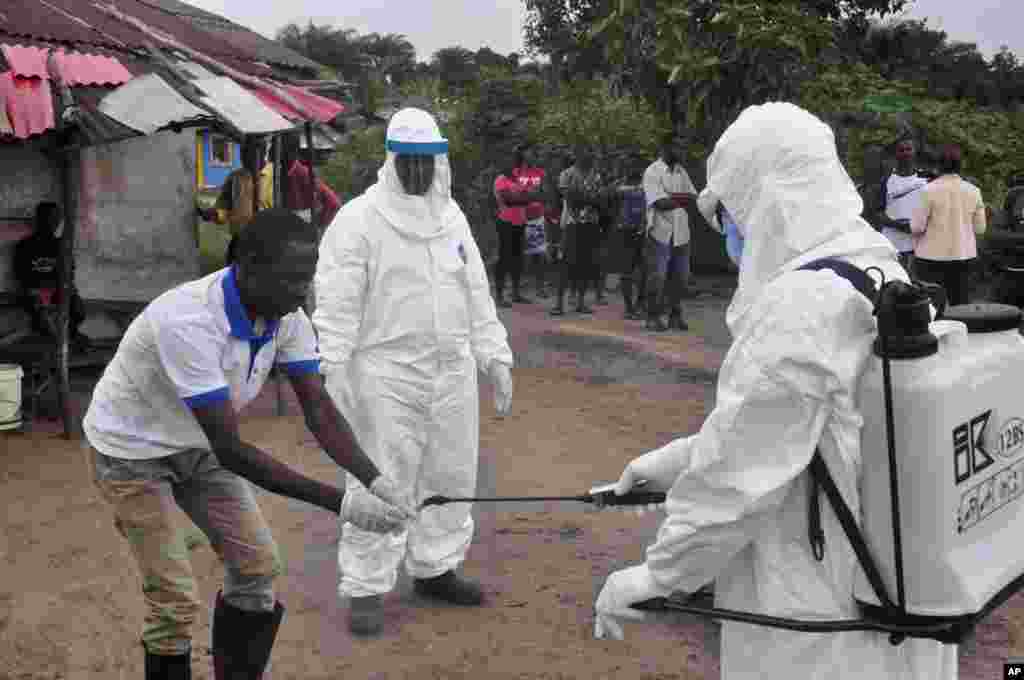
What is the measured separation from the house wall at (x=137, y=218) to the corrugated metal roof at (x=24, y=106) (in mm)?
2638

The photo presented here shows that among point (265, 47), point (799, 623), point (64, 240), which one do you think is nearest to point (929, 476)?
point (799, 623)

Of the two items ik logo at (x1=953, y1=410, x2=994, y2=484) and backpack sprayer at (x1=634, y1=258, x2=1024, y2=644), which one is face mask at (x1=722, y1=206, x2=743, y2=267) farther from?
ik logo at (x1=953, y1=410, x2=994, y2=484)

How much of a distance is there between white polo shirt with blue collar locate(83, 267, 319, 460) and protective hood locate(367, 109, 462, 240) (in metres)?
1.33

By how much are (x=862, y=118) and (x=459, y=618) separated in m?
A: 12.2

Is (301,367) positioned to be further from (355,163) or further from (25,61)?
(355,163)

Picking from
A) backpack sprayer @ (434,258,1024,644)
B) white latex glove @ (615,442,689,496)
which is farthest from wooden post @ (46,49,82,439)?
backpack sprayer @ (434,258,1024,644)

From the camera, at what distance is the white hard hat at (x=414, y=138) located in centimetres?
538

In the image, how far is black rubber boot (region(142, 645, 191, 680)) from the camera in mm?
3959

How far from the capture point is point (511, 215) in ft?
48.3

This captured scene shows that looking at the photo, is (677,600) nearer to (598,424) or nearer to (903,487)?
(903,487)

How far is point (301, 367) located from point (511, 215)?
1075 centimetres

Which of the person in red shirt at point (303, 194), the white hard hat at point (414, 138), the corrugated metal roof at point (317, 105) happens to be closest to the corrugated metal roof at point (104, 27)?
the person in red shirt at point (303, 194)

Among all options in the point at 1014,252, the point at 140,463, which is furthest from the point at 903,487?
the point at 1014,252

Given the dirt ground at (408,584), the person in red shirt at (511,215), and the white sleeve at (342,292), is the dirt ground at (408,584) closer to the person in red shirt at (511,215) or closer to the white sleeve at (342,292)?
the white sleeve at (342,292)
